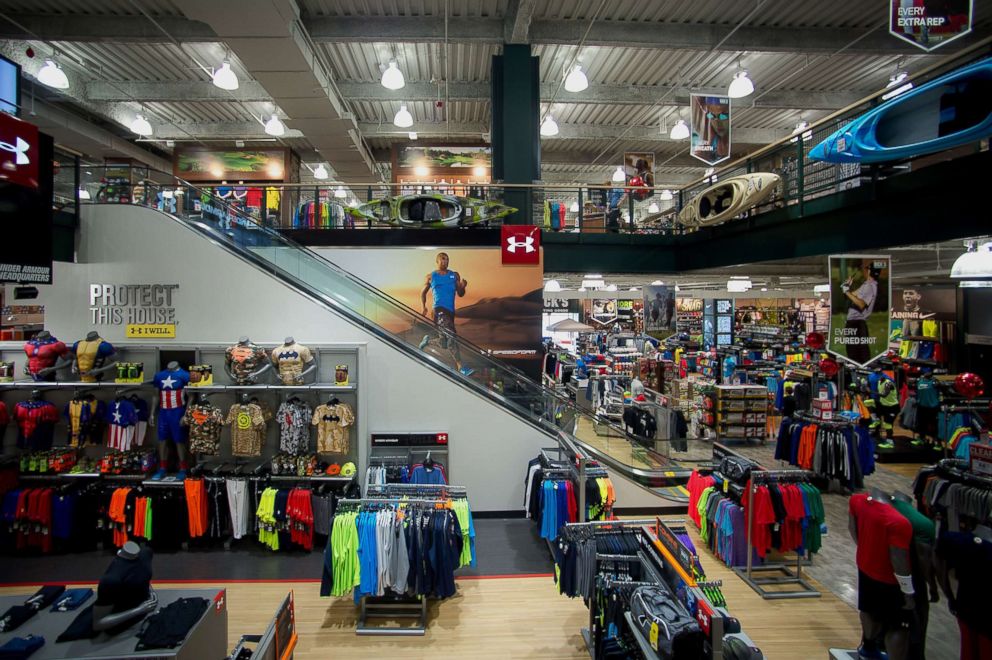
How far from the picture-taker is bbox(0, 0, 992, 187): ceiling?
9391 millimetres

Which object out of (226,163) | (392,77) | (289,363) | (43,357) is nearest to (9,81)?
(43,357)

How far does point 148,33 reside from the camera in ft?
31.6

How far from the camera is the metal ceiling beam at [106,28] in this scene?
9.49 m

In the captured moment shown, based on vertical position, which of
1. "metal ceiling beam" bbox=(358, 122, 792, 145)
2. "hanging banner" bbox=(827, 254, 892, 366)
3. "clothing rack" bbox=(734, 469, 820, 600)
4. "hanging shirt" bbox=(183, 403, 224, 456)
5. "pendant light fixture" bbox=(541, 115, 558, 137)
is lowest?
"clothing rack" bbox=(734, 469, 820, 600)

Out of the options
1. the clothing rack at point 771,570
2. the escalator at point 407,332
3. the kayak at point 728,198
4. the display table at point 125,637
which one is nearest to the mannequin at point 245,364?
the escalator at point 407,332

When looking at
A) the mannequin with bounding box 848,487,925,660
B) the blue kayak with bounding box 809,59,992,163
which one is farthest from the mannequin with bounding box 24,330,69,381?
the blue kayak with bounding box 809,59,992,163

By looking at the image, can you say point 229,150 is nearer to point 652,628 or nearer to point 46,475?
point 46,475

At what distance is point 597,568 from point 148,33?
12.0 metres

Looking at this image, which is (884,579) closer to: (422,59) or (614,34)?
(614,34)

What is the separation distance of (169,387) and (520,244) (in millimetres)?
6249

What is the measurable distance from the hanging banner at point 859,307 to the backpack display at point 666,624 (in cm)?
410

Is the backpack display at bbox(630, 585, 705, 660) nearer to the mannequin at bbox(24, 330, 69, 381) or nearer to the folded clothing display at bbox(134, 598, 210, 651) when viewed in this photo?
the folded clothing display at bbox(134, 598, 210, 651)

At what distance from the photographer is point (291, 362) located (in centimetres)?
670

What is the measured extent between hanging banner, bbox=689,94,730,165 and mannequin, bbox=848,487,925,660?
6.97m
